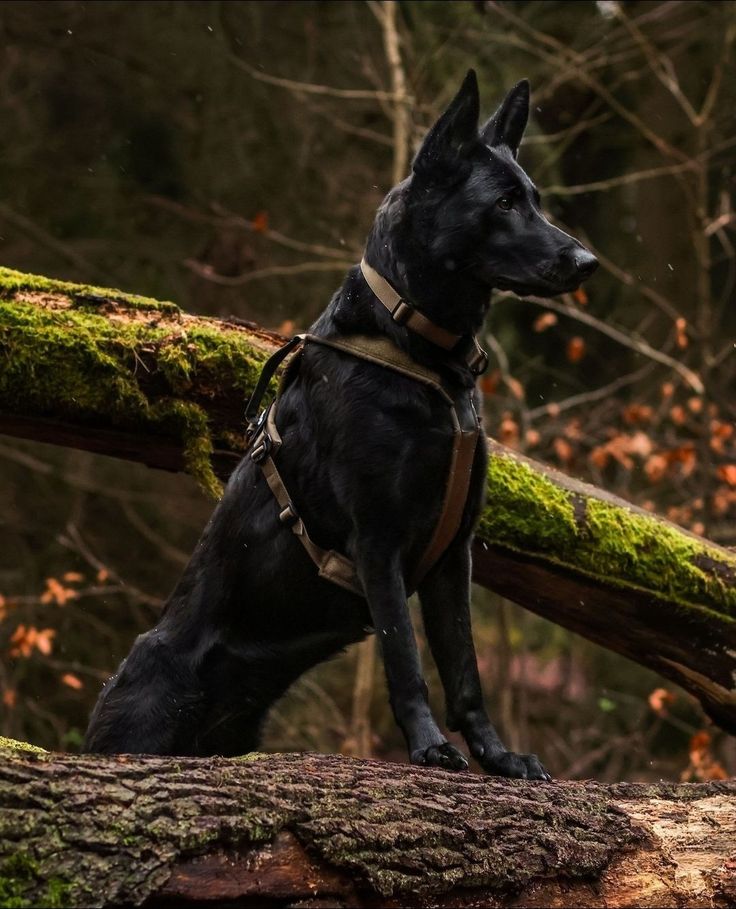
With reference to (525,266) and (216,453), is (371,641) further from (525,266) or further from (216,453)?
(525,266)

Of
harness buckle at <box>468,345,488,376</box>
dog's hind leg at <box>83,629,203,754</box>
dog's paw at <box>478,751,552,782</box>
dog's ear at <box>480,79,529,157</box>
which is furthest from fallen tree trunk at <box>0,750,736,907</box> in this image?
dog's ear at <box>480,79,529,157</box>

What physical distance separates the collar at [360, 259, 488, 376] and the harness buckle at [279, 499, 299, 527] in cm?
62

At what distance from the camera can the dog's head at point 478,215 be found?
3.05 m

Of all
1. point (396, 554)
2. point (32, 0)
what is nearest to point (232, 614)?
point (396, 554)

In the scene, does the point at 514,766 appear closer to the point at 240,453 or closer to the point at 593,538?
the point at 593,538

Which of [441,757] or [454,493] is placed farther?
[454,493]

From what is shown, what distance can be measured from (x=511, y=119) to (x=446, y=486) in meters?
1.11

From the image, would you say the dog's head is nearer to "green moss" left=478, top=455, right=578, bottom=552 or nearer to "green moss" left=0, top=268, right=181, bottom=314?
"green moss" left=478, top=455, right=578, bottom=552

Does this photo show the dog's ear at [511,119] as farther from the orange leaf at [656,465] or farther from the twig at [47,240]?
the twig at [47,240]

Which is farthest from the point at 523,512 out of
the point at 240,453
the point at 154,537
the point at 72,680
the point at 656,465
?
the point at 154,537

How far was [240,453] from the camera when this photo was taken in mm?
4379

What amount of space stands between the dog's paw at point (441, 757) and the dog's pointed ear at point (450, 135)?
1553 millimetres

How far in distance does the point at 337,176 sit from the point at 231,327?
20.5 feet

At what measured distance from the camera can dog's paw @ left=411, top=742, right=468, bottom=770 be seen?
2.88 metres
